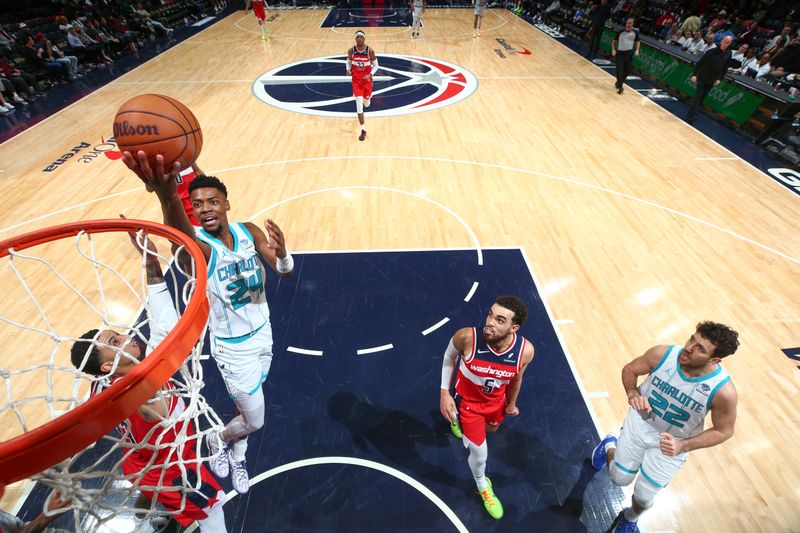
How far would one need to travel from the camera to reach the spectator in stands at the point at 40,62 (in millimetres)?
11109

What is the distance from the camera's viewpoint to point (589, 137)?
8.70 m

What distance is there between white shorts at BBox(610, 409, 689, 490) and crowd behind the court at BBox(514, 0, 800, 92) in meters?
10.6

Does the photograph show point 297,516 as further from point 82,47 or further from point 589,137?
point 82,47

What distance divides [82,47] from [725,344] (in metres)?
16.5

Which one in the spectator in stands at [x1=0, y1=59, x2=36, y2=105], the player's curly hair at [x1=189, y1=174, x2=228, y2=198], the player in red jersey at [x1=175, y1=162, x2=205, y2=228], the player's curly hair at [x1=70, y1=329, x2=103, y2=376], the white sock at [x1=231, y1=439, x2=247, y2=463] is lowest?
the spectator in stands at [x1=0, y1=59, x2=36, y2=105]

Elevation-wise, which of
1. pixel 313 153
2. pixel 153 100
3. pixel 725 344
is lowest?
pixel 313 153

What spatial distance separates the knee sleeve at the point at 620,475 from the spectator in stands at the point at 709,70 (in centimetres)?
912

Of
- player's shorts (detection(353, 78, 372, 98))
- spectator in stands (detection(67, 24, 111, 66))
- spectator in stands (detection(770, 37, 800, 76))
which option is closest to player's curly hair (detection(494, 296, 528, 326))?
player's shorts (detection(353, 78, 372, 98))

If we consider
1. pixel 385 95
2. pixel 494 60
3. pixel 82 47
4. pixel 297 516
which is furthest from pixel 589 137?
pixel 82 47

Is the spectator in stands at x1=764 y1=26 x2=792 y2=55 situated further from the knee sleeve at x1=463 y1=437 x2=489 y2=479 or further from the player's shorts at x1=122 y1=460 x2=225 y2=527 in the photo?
the player's shorts at x1=122 y1=460 x2=225 y2=527

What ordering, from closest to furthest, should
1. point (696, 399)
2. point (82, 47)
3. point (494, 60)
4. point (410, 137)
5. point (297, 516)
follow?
point (696, 399) < point (297, 516) < point (410, 137) < point (82, 47) < point (494, 60)

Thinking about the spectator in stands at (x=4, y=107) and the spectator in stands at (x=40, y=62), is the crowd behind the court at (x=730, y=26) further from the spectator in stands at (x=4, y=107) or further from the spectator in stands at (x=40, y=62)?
the spectator in stands at (x=4, y=107)

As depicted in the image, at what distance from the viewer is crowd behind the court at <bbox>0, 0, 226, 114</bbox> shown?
10703 millimetres

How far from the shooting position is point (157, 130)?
3102 mm
